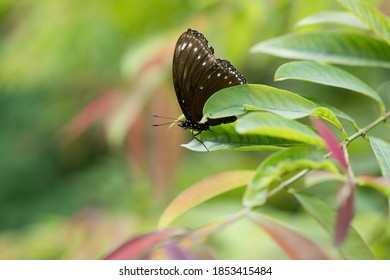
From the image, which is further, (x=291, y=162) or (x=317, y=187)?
(x=317, y=187)

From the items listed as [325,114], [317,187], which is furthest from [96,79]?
[325,114]

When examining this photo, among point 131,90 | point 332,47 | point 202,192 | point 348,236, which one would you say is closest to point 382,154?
point 348,236

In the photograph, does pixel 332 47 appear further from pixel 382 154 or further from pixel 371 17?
pixel 382 154

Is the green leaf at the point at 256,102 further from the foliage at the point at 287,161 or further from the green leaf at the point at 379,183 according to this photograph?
the green leaf at the point at 379,183

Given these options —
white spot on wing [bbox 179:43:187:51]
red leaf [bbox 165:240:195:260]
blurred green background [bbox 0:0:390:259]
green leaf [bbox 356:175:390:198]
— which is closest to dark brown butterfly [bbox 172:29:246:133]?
white spot on wing [bbox 179:43:187:51]

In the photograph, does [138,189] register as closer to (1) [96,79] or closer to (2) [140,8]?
(1) [96,79]
